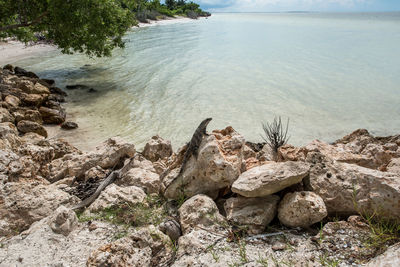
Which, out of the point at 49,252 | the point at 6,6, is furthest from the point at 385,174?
the point at 6,6

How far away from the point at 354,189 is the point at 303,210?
0.75 metres

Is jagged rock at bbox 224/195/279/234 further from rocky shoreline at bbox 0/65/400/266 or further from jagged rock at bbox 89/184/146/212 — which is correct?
jagged rock at bbox 89/184/146/212

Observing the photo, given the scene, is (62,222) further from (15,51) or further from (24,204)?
(15,51)

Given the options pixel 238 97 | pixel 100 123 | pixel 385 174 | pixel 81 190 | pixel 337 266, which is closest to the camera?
pixel 337 266

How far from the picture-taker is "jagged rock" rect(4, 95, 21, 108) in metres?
10.8

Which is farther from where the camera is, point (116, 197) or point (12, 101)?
point (12, 101)

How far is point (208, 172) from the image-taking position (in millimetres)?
3939

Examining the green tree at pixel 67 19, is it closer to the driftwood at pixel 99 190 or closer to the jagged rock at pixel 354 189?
the driftwood at pixel 99 190

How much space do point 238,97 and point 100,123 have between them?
7370mm

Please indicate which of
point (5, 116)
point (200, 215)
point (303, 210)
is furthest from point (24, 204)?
point (5, 116)

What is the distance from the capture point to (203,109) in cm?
1348

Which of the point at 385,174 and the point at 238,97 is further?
the point at 238,97

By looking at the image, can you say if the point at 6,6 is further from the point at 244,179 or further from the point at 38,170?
the point at 244,179

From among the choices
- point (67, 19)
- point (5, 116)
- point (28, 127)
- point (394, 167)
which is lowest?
point (28, 127)
